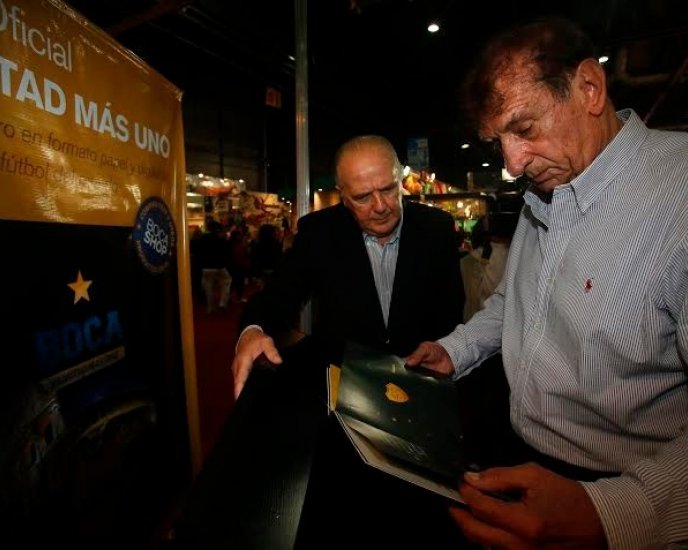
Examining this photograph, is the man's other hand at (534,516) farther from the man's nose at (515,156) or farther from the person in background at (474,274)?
the person in background at (474,274)

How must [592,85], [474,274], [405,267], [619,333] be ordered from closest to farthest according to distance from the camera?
[619,333] < [592,85] < [405,267] < [474,274]

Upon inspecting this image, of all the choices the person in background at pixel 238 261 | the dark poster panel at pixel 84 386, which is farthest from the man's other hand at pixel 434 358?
the person in background at pixel 238 261

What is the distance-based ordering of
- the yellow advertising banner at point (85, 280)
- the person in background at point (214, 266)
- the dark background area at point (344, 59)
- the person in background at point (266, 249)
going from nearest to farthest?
1. the yellow advertising banner at point (85, 280)
2. the dark background area at point (344, 59)
3. the person in background at point (214, 266)
4. the person in background at point (266, 249)

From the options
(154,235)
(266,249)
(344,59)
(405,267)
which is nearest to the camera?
(154,235)

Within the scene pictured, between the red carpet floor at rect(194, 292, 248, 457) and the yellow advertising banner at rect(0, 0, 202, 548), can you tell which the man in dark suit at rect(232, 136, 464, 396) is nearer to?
the yellow advertising banner at rect(0, 0, 202, 548)

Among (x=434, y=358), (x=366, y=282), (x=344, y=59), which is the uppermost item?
(x=344, y=59)

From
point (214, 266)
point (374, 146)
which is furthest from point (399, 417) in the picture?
point (214, 266)

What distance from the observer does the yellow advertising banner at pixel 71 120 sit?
1.03 metres

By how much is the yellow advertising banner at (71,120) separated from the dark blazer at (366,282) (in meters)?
0.74

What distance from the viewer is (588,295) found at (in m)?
0.93

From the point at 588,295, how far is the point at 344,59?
8.17 metres

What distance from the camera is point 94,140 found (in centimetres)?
132

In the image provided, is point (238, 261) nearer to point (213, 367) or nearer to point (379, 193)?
point (213, 367)

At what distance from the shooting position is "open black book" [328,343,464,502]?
2.28ft
